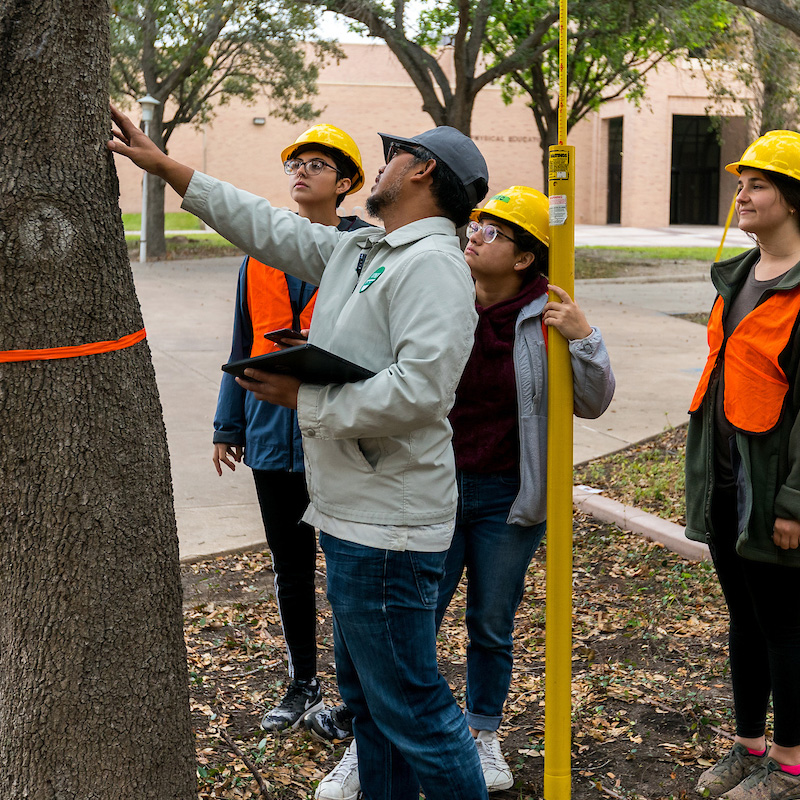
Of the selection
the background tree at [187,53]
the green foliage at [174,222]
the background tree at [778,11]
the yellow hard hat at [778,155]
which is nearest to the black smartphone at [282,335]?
the yellow hard hat at [778,155]

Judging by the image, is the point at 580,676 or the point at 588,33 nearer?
the point at 580,676

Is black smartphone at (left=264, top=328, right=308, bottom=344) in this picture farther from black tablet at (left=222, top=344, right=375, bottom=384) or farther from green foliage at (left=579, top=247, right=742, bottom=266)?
green foliage at (left=579, top=247, right=742, bottom=266)

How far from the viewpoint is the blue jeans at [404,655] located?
7.45 feet

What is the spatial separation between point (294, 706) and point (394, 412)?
1.78 m

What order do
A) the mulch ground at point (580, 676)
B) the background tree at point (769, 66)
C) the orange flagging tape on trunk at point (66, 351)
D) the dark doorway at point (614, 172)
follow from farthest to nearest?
1. the dark doorway at point (614, 172)
2. the background tree at point (769, 66)
3. the mulch ground at point (580, 676)
4. the orange flagging tape on trunk at point (66, 351)

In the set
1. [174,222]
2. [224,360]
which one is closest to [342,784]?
[224,360]

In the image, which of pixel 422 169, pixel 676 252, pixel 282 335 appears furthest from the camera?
pixel 676 252

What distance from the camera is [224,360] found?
1057 cm

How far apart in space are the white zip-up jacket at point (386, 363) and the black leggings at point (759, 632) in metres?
1.09

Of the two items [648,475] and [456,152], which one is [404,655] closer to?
[456,152]

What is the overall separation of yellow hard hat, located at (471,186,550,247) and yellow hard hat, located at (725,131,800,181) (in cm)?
58

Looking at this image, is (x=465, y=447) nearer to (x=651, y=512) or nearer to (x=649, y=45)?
(x=651, y=512)

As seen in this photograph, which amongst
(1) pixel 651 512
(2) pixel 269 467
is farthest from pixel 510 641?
(1) pixel 651 512

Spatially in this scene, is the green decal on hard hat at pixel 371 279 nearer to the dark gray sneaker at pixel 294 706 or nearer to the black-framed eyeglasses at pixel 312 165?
the black-framed eyeglasses at pixel 312 165
